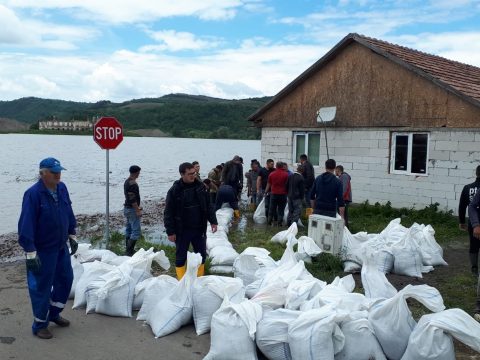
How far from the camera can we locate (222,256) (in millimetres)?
7410

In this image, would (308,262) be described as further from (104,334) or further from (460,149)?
(460,149)

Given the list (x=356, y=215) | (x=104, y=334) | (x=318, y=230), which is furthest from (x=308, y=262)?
(x=356, y=215)

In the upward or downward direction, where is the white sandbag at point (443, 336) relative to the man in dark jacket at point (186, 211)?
downward

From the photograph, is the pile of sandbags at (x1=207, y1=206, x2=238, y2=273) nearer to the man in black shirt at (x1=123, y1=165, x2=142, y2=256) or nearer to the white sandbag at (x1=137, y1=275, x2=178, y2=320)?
the man in black shirt at (x1=123, y1=165, x2=142, y2=256)

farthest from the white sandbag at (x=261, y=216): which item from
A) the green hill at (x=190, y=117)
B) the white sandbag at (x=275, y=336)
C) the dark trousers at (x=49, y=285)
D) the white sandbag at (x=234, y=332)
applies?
the green hill at (x=190, y=117)

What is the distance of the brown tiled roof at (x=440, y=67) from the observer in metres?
11.9

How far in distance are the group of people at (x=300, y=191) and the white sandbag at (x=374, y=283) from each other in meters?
2.67

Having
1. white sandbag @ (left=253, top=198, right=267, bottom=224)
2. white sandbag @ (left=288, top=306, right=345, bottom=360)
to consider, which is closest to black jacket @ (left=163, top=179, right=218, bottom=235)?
white sandbag @ (left=288, top=306, right=345, bottom=360)

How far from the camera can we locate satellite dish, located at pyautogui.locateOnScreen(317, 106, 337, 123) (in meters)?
13.8

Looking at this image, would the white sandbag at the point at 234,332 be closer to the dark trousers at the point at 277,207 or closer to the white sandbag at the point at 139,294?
the white sandbag at the point at 139,294

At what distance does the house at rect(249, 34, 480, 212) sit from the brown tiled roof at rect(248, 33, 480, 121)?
3 cm

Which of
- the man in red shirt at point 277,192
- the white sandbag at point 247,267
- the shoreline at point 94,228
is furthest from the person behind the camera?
the man in red shirt at point 277,192

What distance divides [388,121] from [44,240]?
33.4ft

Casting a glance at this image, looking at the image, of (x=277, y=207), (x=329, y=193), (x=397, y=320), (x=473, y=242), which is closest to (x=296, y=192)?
(x=277, y=207)
